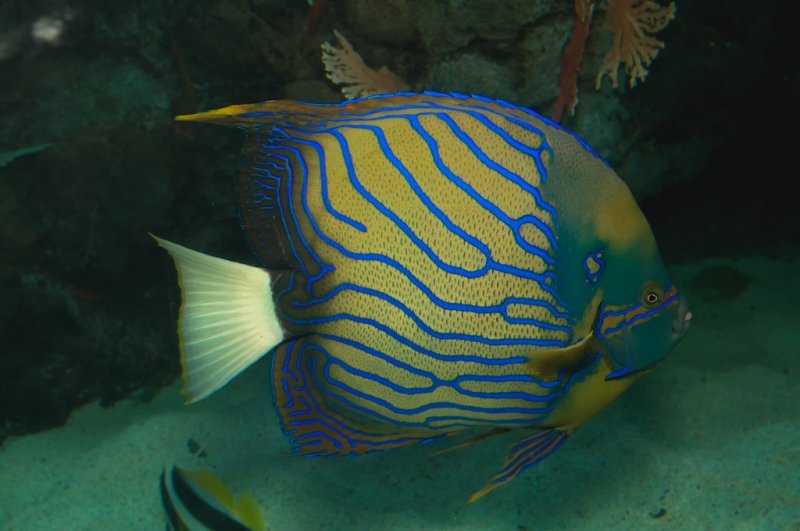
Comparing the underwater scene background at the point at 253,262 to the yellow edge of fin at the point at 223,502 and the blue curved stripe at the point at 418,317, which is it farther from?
the blue curved stripe at the point at 418,317

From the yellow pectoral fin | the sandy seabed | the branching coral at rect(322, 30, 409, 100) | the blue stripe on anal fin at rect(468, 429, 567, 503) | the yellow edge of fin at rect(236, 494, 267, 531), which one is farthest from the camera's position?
the branching coral at rect(322, 30, 409, 100)

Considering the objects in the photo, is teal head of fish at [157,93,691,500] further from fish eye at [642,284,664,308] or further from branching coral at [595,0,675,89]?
branching coral at [595,0,675,89]

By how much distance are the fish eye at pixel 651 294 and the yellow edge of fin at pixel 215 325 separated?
1.10 meters

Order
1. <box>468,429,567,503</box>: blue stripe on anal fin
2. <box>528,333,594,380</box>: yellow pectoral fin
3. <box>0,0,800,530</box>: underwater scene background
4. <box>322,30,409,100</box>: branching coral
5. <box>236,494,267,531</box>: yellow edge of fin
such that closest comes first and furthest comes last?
<box>528,333,594,380</box>: yellow pectoral fin → <box>468,429,567,503</box>: blue stripe on anal fin → <box>236,494,267,531</box>: yellow edge of fin → <box>0,0,800,530</box>: underwater scene background → <box>322,30,409,100</box>: branching coral

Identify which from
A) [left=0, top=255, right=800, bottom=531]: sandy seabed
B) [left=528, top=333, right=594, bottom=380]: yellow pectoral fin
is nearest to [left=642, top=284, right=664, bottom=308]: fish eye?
[left=528, top=333, right=594, bottom=380]: yellow pectoral fin

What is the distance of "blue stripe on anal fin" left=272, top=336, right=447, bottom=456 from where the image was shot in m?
1.68

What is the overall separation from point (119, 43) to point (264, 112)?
2447 mm

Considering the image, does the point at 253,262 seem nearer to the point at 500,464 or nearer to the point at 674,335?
the point at 500,464

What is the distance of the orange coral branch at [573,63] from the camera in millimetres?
2686

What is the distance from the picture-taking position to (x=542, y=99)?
2.79m

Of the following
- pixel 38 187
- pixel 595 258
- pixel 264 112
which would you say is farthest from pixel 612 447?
pixel 38 187

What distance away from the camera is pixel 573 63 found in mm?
2750

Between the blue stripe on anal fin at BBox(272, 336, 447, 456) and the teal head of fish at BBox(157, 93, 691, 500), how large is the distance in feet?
0.08

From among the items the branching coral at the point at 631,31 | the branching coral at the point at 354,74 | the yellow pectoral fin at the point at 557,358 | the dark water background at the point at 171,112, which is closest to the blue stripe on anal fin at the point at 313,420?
the yellow pectoral fin at the point at 557,358
